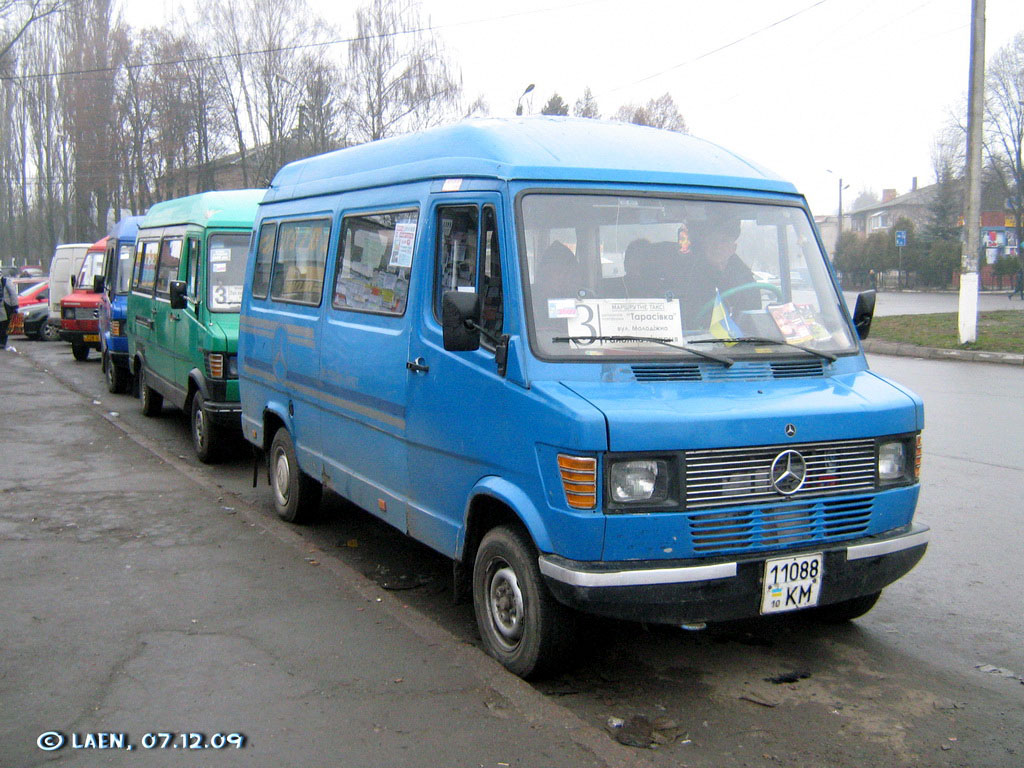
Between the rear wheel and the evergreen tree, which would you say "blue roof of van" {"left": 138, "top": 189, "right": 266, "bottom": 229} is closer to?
the rear wheel

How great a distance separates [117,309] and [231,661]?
34.4 feet

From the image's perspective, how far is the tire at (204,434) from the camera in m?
9.16

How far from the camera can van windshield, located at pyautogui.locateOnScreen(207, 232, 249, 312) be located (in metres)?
9.32

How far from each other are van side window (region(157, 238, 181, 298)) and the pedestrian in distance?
42.8 ft

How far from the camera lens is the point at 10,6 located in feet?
92.2

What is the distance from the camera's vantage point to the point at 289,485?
711 cm

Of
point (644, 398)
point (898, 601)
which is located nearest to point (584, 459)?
point (644, 398)

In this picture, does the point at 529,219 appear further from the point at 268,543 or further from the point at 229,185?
the point at 229,185

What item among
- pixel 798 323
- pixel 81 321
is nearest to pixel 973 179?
pixel 798 323

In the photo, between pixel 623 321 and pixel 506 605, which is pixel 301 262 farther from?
pixel 506 605

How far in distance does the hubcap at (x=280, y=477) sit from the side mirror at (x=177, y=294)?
9.49 ft

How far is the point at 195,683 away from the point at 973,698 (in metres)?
3.36

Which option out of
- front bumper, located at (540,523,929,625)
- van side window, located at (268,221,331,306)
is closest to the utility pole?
van side window, located at (268,221,331,306)

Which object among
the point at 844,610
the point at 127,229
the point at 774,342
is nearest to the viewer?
the point at 774,342
